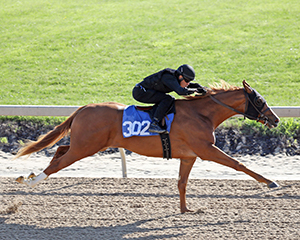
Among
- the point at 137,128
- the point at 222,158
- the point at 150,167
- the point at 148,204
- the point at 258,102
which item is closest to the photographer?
the point at 222,158

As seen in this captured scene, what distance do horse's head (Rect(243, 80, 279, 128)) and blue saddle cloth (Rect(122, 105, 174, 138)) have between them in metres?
1.05

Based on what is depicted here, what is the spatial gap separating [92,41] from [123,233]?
1208 cm

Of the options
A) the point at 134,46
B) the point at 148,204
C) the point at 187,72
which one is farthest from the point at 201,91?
the point at 134,46

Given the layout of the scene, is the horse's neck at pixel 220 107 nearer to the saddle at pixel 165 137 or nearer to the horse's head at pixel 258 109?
the horse's head at pixel 258 109

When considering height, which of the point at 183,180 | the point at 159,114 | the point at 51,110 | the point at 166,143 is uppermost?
the point at 159,114

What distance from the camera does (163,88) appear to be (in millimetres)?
5512

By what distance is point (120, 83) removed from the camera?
1262 centimetres

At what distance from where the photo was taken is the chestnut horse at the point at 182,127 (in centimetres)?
536

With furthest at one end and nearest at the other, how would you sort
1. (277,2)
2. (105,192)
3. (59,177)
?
(277,2), (59,177), (105,192)

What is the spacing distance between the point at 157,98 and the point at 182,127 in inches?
21.1

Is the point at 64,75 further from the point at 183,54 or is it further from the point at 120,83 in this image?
the point at 183,54

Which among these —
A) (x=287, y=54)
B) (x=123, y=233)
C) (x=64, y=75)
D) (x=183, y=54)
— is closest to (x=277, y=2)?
(x=287, y=54)

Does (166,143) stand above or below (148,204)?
above

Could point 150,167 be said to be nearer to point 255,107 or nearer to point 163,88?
point 163,88
